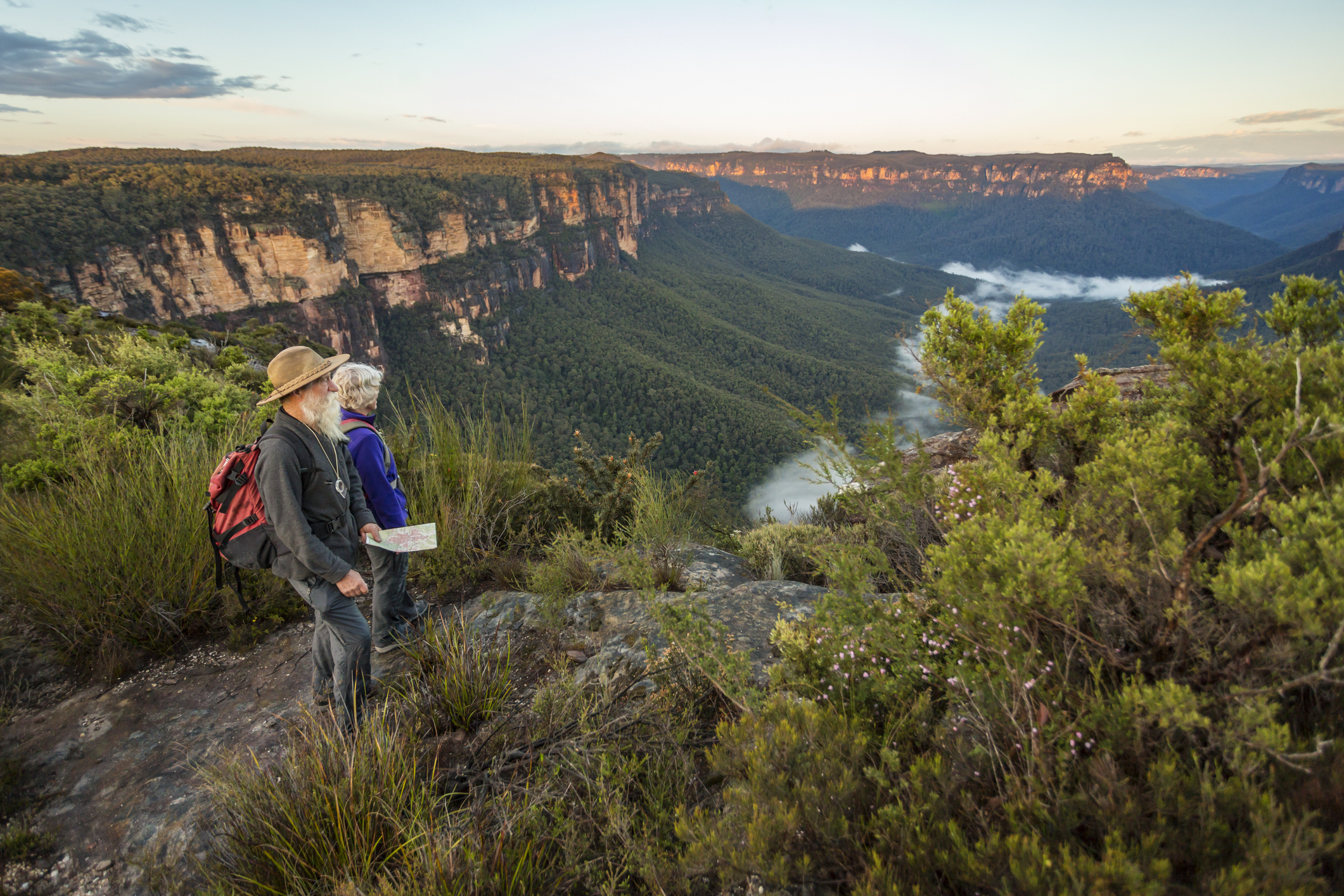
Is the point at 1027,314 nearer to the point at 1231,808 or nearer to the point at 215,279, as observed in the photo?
the point at 1231,808

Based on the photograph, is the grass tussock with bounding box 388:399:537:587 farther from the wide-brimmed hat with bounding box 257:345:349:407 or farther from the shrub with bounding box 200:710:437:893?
the shrub with bounding box 200:710:437:893

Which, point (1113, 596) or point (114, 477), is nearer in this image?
point (1113, 596)

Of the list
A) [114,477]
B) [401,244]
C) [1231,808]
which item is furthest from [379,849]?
[401,244]

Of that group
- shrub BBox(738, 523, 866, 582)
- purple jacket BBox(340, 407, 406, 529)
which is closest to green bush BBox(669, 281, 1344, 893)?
shrub BBox(738, 523, 866, 582)

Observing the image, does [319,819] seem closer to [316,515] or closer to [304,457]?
[316,515]

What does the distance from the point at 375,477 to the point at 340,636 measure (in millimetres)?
914

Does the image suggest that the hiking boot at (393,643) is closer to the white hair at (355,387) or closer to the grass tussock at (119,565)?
the grass tussock at (119,565)

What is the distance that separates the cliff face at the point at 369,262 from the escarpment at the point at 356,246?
91 millimetres

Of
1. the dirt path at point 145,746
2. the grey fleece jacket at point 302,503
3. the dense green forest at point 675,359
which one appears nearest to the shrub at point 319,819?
the dirt path at point 145,746

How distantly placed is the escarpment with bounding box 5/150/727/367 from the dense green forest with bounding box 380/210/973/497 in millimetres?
2627

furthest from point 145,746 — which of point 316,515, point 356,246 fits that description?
point 356,246

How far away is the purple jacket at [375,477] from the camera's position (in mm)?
3102

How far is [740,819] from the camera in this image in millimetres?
1371

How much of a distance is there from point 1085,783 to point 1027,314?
191 centimetres
